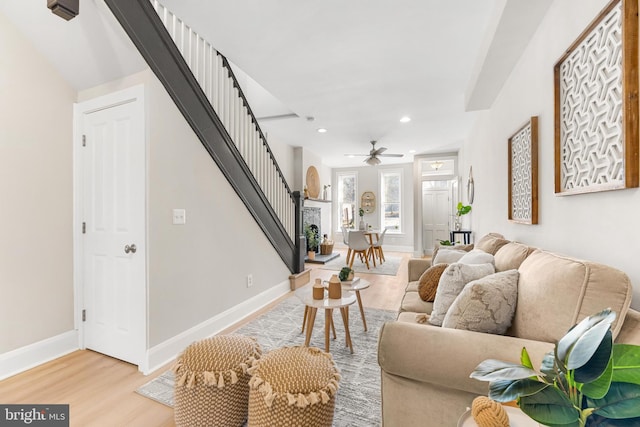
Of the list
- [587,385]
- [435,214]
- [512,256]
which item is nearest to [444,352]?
[587,385]

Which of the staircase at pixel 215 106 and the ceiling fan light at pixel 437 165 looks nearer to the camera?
the staircase at pixel 215 106

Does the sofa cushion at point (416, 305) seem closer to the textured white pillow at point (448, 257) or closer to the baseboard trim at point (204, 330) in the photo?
the textured white pillow at point (448, 257)

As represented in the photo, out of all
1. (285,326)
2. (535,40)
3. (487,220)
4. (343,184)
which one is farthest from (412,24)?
(343,184)

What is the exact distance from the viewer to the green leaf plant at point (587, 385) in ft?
1.55

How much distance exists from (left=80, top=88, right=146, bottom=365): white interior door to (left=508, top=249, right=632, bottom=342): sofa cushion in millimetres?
2300

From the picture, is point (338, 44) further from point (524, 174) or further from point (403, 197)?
point (403, 197)

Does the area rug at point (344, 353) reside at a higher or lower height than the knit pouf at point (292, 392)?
lower

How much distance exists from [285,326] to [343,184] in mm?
6262

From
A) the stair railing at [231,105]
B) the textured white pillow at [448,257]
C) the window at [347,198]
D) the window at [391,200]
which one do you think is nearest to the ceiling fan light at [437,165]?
the window at [391,200]

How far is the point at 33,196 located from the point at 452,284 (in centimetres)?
301

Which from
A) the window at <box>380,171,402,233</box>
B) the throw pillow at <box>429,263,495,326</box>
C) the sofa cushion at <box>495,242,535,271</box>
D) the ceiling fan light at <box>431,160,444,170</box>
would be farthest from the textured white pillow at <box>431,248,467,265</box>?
the window at <box>380,171,402,233</box>

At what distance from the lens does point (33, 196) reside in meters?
2.08

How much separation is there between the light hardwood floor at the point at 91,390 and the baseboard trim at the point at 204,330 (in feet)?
0.29

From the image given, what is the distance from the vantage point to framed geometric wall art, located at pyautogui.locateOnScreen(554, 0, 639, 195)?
0.99 m
